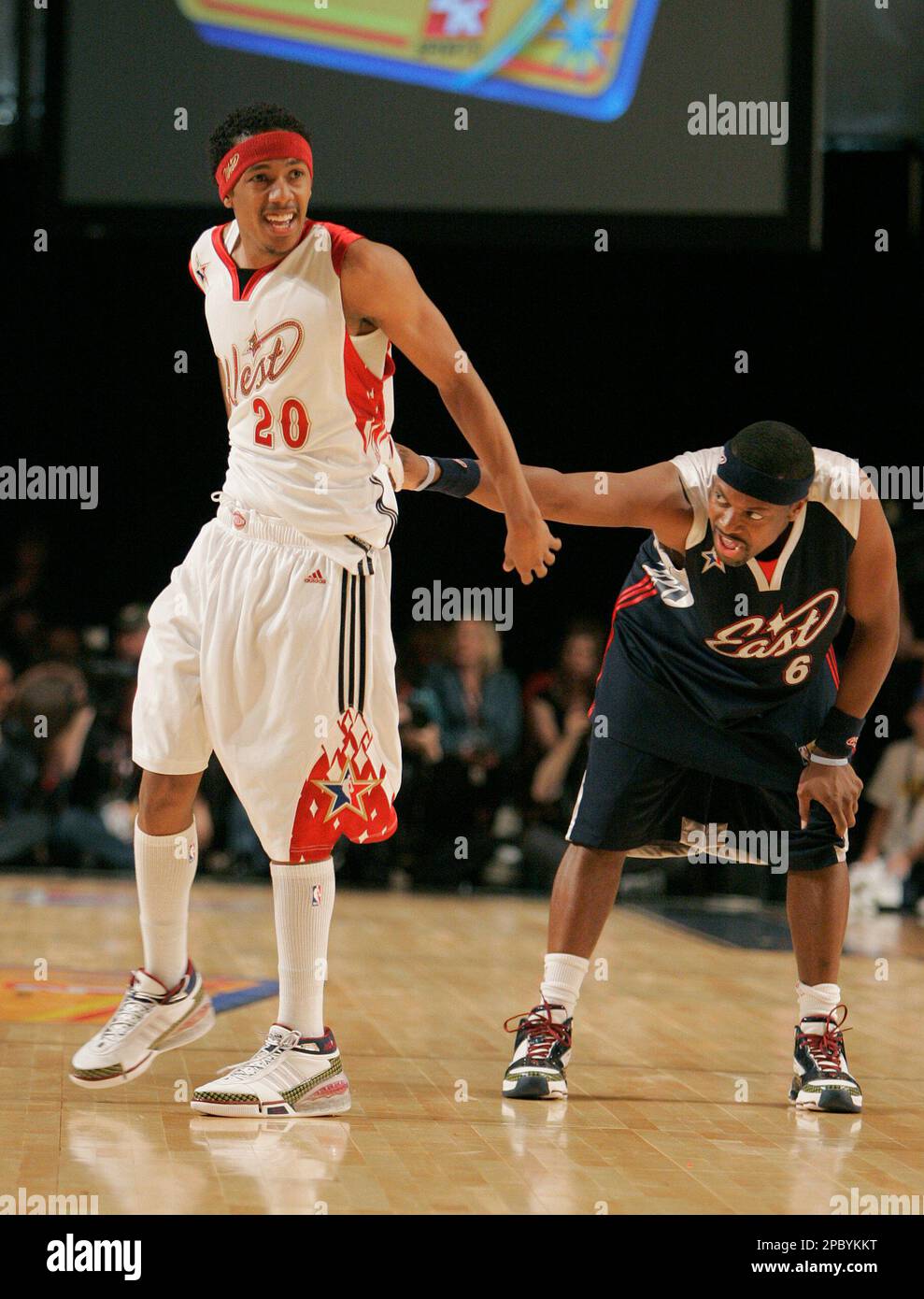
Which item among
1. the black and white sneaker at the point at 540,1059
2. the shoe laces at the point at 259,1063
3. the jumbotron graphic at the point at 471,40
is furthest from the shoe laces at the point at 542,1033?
the jumbotron graphic at the point at 471,40

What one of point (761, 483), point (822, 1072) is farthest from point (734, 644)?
point (822, 1072)

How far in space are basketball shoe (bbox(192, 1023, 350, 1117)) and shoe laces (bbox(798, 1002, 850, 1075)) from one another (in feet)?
3.20

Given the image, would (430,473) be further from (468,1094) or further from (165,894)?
(468,1094)

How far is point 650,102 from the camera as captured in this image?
6.75 m

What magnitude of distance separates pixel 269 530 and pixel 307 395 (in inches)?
10.2

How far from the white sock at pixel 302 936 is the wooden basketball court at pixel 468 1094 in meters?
0.21

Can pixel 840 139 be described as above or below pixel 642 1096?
above

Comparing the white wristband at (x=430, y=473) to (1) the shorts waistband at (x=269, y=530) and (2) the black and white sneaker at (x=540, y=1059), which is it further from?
(2) the black and white sneaker at (x=540, y=1059)

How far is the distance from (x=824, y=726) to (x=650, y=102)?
13.9 feet

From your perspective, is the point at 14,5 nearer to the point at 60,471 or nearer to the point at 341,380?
the point at 60,471

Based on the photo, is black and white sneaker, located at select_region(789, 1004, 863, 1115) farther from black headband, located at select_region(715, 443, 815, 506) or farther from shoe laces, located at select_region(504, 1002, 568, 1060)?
black headband, located at select_region(715, 443, 815, 506)

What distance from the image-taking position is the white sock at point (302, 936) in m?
2.98
